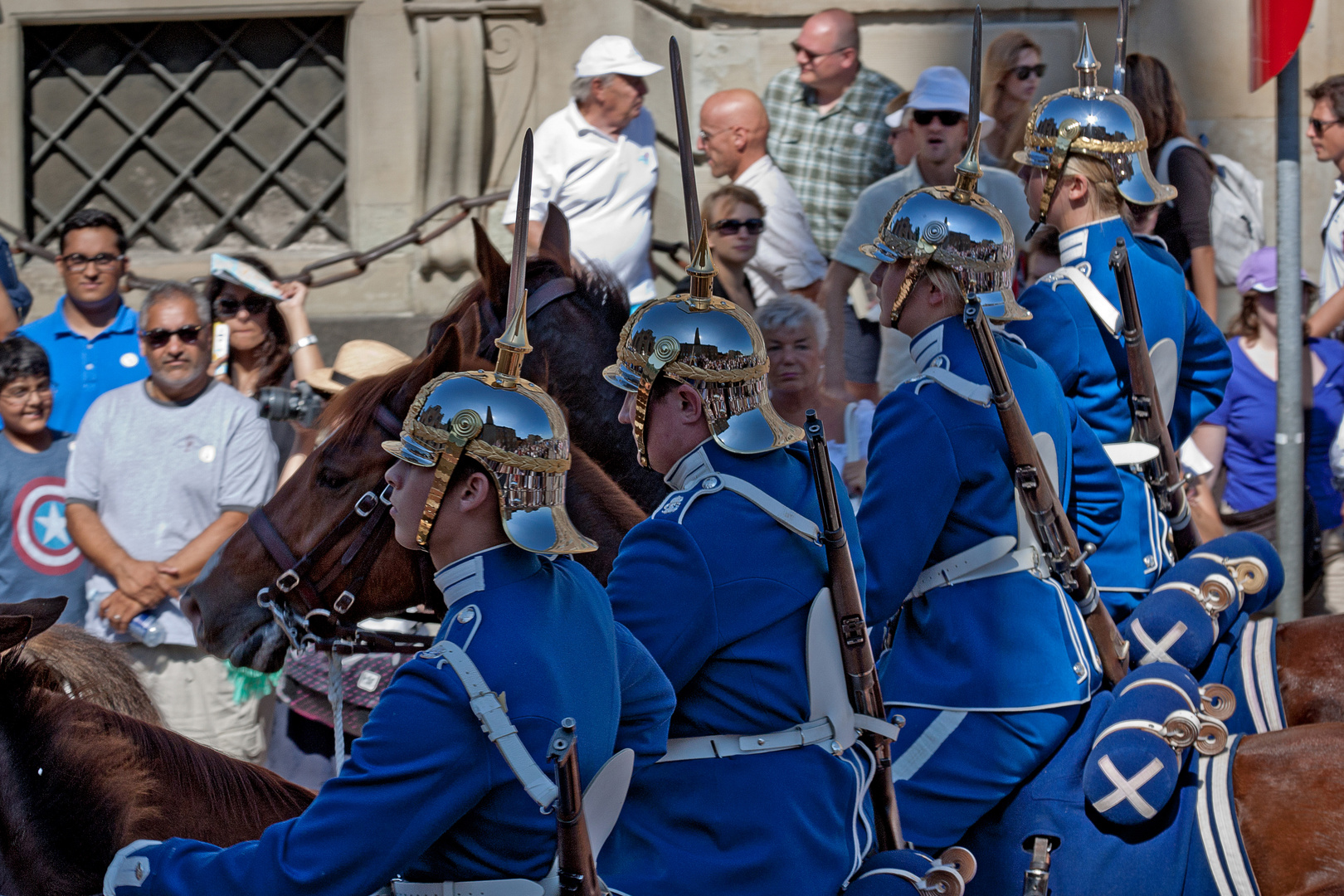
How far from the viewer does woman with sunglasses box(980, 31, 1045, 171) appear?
764 cm

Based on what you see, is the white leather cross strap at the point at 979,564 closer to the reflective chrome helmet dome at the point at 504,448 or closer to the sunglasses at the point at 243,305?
the reflective chrome helmet dome at the point at 504,448

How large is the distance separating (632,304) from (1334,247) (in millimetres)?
3345

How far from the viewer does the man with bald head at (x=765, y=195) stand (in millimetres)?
7504

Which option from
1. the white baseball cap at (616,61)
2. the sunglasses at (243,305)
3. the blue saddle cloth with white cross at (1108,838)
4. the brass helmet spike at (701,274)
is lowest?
the blue saddle cloth with white cross at (1108,838)

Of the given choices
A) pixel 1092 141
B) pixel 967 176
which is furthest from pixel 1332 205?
pixel 967 176

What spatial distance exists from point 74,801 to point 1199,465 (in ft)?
18.1

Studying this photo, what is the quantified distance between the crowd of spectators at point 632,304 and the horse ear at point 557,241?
165mm

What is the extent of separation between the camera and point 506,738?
238 centimetres

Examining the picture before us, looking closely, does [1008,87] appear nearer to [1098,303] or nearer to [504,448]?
[1098,303]

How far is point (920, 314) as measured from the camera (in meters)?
3.95

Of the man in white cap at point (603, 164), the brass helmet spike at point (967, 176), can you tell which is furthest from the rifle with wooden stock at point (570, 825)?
the man in white cap at point (603, 164)

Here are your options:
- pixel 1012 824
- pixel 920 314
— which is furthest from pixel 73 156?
pixel 1012 824

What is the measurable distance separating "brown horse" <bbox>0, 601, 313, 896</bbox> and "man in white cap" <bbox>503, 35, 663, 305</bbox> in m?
4.48

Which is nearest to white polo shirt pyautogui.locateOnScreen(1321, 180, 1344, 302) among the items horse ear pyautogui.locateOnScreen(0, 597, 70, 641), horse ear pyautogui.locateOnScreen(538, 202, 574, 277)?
horse ear pyautogui.locateOnScreen(538, 202, 574, 277)
